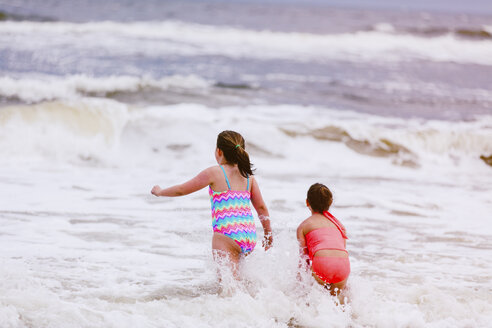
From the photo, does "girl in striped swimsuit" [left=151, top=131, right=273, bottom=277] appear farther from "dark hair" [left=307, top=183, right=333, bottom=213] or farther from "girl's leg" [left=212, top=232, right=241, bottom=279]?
"dark hair" [left=307, top=183, right=333, bottom=213]

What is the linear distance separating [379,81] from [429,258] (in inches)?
611

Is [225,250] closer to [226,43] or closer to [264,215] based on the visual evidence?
[264,215]

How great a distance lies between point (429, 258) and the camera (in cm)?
548

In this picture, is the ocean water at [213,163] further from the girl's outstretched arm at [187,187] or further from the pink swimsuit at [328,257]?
the girl's outstretched arm at [187,187]

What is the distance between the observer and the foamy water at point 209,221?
3.90 meters

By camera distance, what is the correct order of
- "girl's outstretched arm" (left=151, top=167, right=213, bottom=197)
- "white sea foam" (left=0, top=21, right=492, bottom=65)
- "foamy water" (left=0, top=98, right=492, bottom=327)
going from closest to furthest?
"foamy water" (left=0, top=98, right=492, bottom=327), "girl's outstretched arm" (left=151, top=167, right=213, bottom=197), "white sea foam" (left=0, top=21, right=492, bottom=65)

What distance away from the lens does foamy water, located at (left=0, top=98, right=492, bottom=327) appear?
3902 millimetres

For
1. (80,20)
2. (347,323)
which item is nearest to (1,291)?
(347,323)

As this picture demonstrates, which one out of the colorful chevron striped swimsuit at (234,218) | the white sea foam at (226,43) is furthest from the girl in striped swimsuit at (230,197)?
the white sea foam at (226,43)

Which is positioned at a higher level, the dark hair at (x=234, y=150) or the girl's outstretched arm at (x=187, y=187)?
the dark hair at (x=234, y=150)

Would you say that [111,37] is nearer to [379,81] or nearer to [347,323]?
[379,81]

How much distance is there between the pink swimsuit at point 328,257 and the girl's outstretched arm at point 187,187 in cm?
85

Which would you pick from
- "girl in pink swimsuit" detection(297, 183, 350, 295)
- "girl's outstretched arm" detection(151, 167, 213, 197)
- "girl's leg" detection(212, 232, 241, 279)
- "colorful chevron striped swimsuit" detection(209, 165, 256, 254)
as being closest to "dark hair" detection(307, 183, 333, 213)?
"girl in pink swimsuit" detection(297, 183, 350, 295)

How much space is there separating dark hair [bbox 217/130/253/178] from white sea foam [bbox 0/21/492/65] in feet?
51.2
